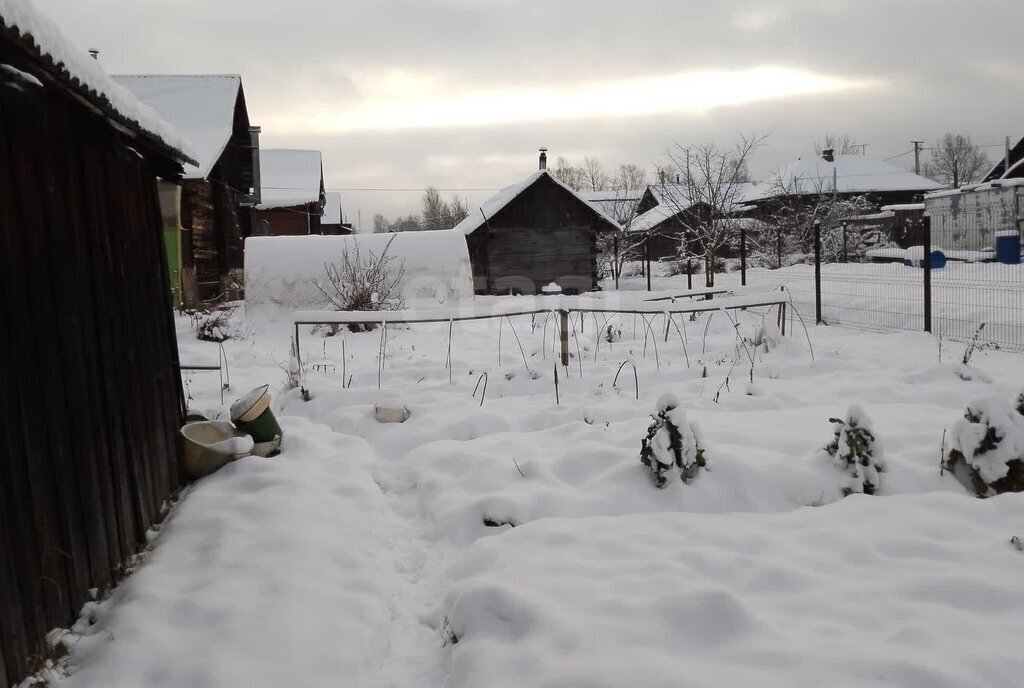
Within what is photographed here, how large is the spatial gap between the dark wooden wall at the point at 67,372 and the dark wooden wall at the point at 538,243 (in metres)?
19.0

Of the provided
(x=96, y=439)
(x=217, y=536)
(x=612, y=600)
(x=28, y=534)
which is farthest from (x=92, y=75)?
(x=612, y=600)

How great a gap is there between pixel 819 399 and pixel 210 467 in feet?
15.2

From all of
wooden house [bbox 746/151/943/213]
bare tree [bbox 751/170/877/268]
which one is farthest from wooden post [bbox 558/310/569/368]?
wooden house [bbox 746/151/943/213]

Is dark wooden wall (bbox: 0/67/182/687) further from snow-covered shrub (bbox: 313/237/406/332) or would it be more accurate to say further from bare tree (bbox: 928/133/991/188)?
bare tree (bbox: 928/133/991/188)

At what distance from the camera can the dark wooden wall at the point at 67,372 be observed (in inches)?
103

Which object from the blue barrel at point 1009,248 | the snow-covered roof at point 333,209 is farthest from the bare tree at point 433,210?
the blue barrel at point 1009,248

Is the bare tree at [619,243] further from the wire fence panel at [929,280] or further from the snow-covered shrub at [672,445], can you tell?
the snow-covered shrub at [672,445]

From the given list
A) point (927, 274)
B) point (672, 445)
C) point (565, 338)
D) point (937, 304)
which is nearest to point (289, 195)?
point (937, 304)

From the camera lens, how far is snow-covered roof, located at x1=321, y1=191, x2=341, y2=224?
5022 cm

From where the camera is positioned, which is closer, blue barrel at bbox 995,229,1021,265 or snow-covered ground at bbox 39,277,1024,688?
snow-covered ground at bbox 39,277,1024,688

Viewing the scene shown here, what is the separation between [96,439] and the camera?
3332 mm

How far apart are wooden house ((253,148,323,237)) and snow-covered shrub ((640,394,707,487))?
3080cm

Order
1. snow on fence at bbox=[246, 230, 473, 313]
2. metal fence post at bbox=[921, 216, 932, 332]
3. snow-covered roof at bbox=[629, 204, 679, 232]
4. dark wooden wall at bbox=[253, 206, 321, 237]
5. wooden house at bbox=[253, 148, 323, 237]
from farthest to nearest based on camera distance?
snow-covered roof at bbox=[629, 204, 679, 232] < dark wooden wall at bbox=[253, 206, 321, 237] < wooden house at bbox=[253, 148, 323, 237] < snow on fence at bbox=[246, 230, 473, 313] < metal fence post at bbox=[921, 216, 932, 332]

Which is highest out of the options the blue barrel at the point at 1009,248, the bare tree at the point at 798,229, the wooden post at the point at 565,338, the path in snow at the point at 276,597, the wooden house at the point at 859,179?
the wooden house at the point at 859,179
